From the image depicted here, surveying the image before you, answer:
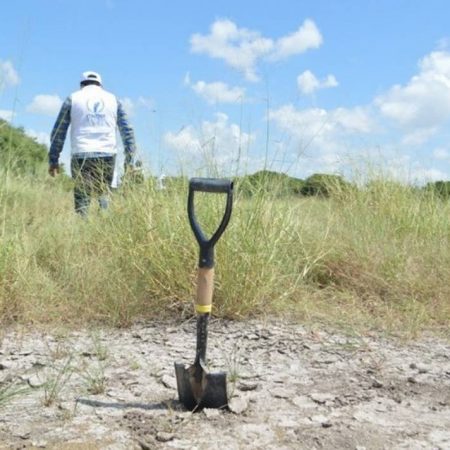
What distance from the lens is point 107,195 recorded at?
4180mm

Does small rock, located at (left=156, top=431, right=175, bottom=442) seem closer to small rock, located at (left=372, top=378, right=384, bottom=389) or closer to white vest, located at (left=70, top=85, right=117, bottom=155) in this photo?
small rock, located at (left=372, top=378, right=384, bottom=389)

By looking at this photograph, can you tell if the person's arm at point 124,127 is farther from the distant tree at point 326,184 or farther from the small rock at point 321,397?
the small rock at point 321,397

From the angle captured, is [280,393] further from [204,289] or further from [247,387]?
[204,289]

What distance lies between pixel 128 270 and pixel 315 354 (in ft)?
4.05

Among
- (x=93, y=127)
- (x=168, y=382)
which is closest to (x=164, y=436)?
(x=168, y=382)

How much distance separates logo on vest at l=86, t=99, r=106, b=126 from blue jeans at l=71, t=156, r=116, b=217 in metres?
0.31

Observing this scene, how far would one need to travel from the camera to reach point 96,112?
5.20m

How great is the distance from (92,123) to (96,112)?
105 millimetres

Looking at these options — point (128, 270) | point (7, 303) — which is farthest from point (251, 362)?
point (7, 303)

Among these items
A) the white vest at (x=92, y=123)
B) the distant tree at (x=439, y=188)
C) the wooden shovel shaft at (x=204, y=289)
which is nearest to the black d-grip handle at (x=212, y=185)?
the wooden shovel shaft at (x=204, y=289)

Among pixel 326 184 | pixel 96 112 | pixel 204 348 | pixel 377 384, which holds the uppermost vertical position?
pixel 96 112

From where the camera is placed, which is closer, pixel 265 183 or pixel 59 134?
pixel 265 183

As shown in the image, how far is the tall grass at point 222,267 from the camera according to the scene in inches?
125

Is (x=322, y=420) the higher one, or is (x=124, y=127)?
(x=124, y=127)
